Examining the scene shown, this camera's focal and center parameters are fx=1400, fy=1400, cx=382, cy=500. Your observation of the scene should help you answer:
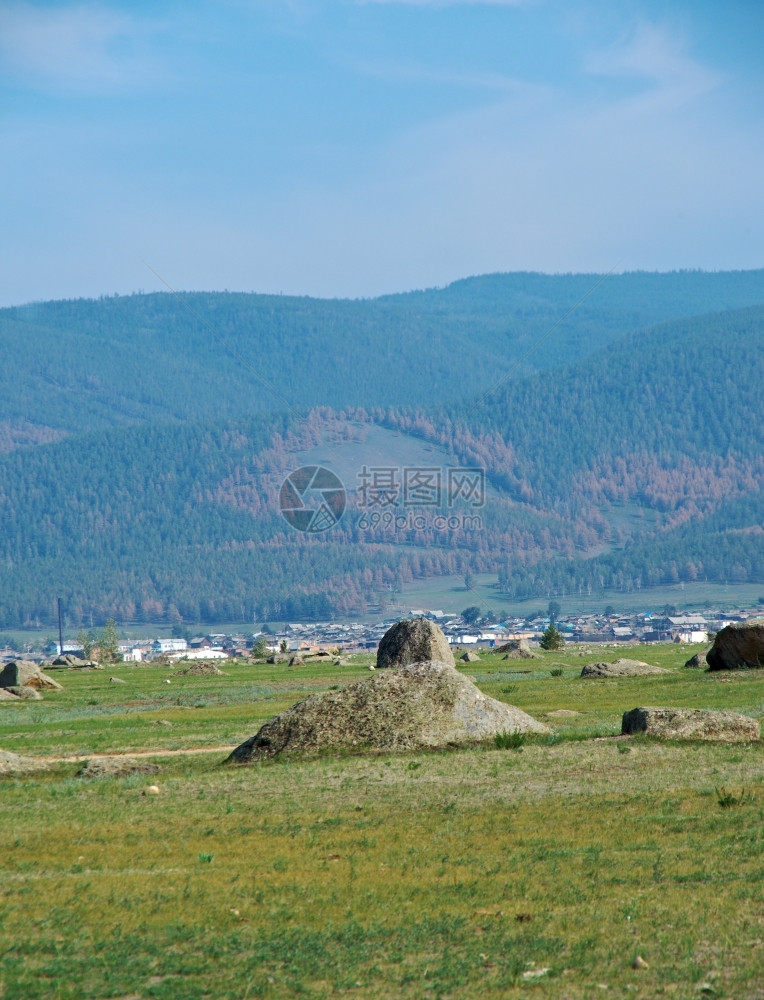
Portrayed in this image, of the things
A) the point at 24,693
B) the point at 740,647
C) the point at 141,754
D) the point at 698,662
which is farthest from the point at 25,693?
the point at 141,754

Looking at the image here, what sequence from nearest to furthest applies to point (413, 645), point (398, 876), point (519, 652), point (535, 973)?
point (535, 973)
point (398, 876)
point (413, 645)
point (519, 652)

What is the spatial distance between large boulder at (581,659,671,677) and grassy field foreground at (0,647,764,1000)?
83.9 ft

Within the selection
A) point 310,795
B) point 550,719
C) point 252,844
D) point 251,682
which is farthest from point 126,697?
point 252,844

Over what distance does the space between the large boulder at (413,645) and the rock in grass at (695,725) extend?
98.7 ft

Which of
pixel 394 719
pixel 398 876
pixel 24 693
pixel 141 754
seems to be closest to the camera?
pixel 398 876

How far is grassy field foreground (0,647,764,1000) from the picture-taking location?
12820 millimetres

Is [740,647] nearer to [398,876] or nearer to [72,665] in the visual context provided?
[398,876]

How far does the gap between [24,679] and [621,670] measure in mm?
27580

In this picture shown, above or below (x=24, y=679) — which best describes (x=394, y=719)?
above

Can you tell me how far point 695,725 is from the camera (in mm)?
26734

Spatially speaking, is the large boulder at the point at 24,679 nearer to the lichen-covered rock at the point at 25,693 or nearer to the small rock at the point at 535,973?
the lichen-covered rock at the point at 25,693

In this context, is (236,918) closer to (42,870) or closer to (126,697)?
(42,870)

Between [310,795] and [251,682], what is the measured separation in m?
44.3

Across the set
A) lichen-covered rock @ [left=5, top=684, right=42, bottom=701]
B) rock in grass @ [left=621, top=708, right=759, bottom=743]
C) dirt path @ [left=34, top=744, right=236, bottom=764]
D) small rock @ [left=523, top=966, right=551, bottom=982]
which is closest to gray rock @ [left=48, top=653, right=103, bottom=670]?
lichen-covered rock @ [left=5, top=684, right=42, bottom=701]
